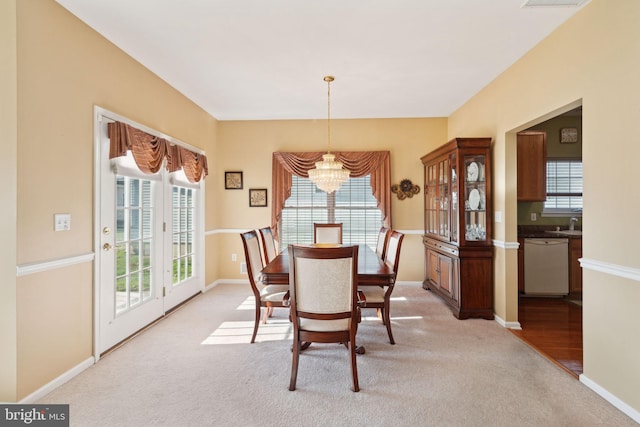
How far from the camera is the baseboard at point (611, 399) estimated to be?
1.88 metres

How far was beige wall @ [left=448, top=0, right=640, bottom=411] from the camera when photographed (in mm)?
1914

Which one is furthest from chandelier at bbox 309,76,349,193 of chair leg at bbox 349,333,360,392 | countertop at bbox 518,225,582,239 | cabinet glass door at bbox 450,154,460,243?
countertop at bbox 518,225,582,239

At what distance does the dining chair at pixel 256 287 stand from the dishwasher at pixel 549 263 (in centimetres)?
352

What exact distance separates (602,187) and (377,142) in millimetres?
3325

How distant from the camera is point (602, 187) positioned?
2.12 meters

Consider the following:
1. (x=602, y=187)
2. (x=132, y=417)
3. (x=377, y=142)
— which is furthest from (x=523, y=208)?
(x=132, y=417)

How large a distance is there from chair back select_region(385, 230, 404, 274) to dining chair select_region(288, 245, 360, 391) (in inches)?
35.1

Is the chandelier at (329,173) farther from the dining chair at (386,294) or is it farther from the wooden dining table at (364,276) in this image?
the wooden dining table at (364,276)

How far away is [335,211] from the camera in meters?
5.24

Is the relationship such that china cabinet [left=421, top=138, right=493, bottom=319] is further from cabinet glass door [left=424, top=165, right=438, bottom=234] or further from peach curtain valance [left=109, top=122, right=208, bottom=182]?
peach curtain valance [left=109, top=122, right=208, bottom=182]

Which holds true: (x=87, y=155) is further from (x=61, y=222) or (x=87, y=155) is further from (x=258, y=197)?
(x=258, y=197)

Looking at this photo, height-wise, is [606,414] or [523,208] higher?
[523,208]

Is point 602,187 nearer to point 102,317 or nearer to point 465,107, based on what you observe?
point 465,107

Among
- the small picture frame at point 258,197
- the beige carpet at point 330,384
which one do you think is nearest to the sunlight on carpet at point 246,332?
the beige carpet at point 330,384
